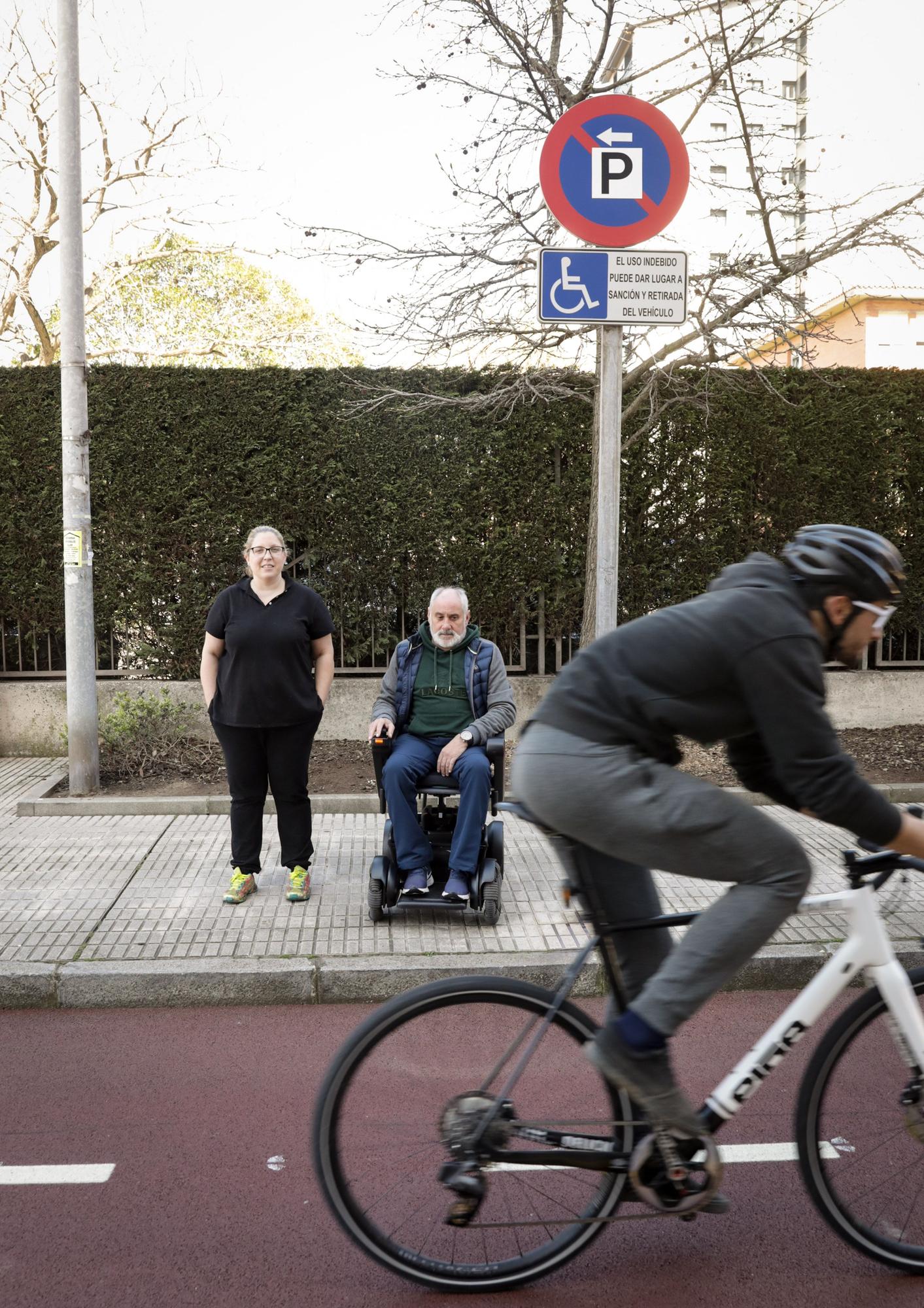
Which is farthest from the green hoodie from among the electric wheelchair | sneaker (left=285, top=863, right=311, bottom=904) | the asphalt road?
the asphalt road

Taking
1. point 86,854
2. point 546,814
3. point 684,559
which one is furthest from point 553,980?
point 684,559

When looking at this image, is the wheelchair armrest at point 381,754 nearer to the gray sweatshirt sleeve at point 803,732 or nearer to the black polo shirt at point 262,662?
the black polo shirt at point 262,662

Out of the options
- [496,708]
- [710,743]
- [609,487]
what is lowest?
[496,708]

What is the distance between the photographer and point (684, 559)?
941cm

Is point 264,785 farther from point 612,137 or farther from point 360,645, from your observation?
point 360,645

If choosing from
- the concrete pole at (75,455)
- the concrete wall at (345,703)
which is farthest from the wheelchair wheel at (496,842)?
the concrete wall at (345,703)

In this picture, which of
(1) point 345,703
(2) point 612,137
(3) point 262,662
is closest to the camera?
(2) point 612,137

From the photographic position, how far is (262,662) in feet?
17.5

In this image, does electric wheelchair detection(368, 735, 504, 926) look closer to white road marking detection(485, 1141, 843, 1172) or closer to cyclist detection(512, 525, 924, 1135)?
white road marking detection(485, 1141, 843, 1172)

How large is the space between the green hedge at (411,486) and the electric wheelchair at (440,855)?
412 centimetres

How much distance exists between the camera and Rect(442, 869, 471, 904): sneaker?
4992mm

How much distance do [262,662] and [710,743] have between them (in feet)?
10.6

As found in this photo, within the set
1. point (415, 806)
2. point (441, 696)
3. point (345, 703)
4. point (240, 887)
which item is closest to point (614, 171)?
point (441, 696)

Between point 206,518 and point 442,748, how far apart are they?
175 inches
